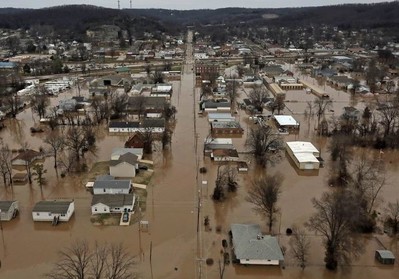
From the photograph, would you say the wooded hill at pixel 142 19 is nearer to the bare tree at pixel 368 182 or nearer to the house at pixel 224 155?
the house at pixel 224 155

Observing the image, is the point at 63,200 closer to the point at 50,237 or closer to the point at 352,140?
the point at 50,237

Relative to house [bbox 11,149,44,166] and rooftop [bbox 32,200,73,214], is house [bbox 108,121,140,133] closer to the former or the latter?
house [bbox 11,149,44,166]

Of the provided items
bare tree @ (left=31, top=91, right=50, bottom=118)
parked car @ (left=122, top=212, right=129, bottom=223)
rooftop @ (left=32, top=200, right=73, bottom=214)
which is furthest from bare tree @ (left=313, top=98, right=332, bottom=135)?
bare tree @ (left=31, top=91, right=50, bottom=118)

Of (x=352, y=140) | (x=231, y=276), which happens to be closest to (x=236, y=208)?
(x=231, y=276)

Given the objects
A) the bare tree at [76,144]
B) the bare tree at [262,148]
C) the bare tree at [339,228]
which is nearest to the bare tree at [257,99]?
the bare tree at [262,148]

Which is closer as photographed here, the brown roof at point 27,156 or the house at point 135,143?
the brown roof at point 27,156
